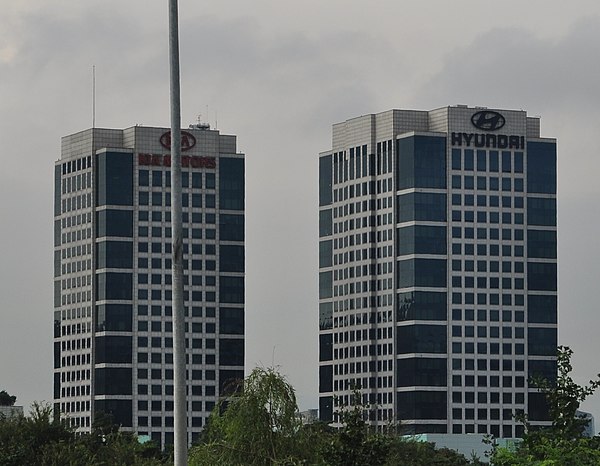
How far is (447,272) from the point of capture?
6988 inches

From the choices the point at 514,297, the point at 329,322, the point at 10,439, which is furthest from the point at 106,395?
the point at 10,439

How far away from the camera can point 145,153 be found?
615 feet

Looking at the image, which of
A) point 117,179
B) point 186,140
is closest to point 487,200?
point 186,140

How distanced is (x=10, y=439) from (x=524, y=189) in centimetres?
12668

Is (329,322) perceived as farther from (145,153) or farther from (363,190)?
(145,153)

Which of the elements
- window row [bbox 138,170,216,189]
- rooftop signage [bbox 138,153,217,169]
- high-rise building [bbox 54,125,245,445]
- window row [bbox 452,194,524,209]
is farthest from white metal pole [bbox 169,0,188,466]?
window row [bbox 138,170,216,189]

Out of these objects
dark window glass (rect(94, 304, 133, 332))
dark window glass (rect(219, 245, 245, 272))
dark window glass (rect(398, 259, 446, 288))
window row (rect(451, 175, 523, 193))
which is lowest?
dark window glass (rect(94, 304, 133, 332))

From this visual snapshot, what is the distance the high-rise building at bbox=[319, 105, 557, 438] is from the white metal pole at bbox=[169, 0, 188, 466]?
480 ft

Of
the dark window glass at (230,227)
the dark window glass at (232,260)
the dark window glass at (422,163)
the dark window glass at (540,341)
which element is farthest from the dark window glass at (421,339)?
the dark window glass at (230,227)

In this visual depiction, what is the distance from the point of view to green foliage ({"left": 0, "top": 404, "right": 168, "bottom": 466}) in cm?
5822

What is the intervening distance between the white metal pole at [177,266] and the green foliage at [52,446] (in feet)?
99.2

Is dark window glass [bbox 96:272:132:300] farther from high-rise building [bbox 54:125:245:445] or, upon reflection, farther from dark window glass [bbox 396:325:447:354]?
dark window glass [bbox 396:325:447:354]

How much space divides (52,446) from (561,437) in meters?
27.7

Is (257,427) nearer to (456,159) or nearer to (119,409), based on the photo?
(456,159)
